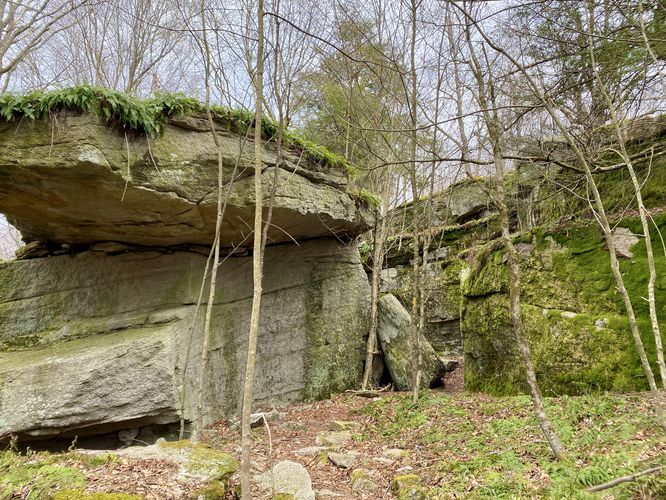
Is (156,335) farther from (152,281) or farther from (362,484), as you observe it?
(362,484)

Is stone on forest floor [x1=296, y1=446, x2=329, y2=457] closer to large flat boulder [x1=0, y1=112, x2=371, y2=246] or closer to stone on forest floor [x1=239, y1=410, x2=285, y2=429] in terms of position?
stone on forest floor [x1=239, y1=410, x2=285, y2=429]

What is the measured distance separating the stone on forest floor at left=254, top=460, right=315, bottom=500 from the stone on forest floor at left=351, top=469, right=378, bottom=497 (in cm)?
52

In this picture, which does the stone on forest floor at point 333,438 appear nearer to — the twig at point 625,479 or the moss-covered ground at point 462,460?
the moss-covered ground at point 462,460

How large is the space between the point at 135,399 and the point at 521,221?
10.4 meters

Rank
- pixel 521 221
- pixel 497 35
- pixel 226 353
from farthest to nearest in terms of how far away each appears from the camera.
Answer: pixel 521 221 → pixel 226 353 → pixel 497 35

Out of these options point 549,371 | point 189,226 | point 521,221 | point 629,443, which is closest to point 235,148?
point 189,226

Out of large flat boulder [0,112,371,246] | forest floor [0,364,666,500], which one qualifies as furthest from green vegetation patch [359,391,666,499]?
large flat boulder [0,112,371,246]

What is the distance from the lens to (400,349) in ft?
33.3

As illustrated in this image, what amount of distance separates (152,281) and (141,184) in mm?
2574

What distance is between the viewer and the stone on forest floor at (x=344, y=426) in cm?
722

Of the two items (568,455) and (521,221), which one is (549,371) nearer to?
(568,455)

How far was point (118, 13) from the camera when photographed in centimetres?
996

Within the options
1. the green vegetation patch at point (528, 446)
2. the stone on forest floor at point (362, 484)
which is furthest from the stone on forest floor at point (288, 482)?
the green vegetation patch at point (528, 446)

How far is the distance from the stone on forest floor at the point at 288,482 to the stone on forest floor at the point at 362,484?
20.4 inches
